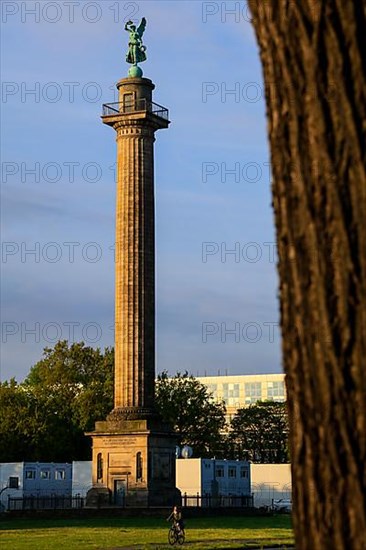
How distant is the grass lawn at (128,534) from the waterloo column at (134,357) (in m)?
6.03

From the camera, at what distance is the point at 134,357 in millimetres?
71875

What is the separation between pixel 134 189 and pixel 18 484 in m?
26.7

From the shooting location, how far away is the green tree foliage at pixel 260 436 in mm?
130250

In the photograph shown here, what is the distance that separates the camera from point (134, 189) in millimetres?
73500

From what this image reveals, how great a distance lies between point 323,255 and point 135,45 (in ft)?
253

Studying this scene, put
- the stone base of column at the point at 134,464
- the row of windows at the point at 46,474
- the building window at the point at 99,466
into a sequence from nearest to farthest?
1. the stone base of column at the point at 134,464
2. the building window at the point at 99,466
3. the row of windows at the point at 46,474

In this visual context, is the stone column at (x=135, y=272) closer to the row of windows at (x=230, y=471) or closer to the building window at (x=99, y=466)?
the building window at (x=99, y=466)

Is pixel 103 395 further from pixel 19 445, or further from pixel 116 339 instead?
pixel 116 339

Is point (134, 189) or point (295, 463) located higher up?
point (134, 189)

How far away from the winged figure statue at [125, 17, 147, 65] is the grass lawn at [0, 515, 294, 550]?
3462cm

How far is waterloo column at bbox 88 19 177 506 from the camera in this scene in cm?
7050

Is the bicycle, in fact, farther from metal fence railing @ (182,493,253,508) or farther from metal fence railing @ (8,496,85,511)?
metal fence railing @ (8,496,85,511)

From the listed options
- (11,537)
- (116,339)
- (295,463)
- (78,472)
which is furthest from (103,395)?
(295,463)

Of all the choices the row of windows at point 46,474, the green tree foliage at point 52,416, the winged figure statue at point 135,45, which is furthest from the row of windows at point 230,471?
the winged figure statue at point 135,45
